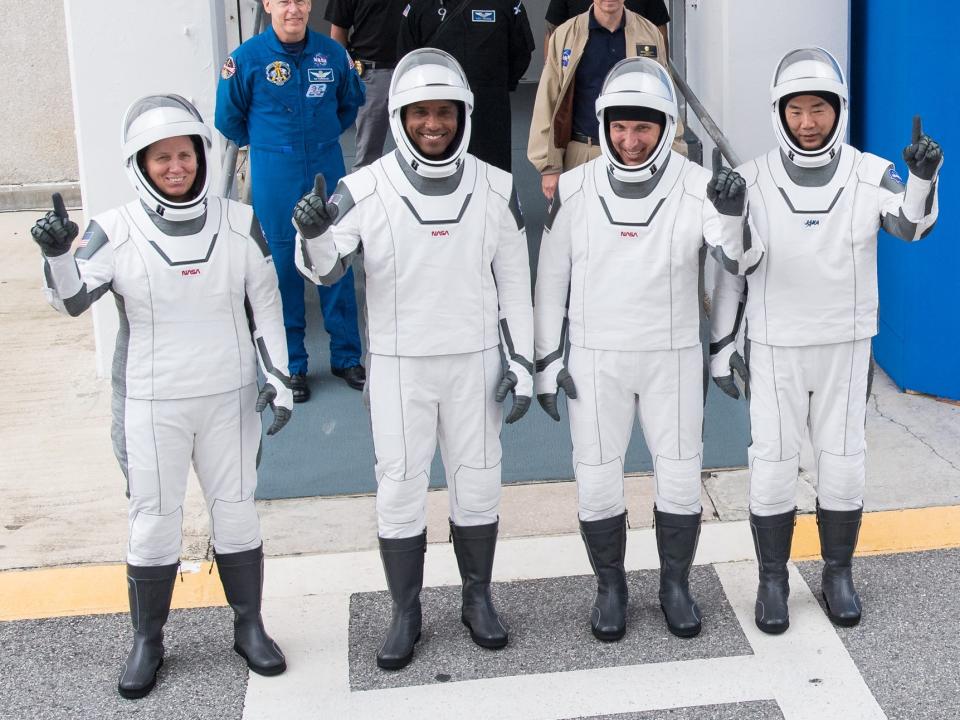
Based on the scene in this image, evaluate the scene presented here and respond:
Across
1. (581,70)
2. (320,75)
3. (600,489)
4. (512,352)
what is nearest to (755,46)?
(581,70)

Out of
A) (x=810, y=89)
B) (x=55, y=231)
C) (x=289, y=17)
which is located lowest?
(x=55, y=231)

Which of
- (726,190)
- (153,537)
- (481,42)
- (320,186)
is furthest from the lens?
(481,42)

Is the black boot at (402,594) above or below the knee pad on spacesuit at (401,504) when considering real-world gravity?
below

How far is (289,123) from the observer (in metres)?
6.09

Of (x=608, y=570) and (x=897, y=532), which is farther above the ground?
(x=608, y=570)

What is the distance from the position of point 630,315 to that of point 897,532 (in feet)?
5.44

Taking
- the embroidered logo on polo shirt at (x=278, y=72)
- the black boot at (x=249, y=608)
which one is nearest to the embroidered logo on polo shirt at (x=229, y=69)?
the embroidered logo on polo shirt at (x=278, y=72)

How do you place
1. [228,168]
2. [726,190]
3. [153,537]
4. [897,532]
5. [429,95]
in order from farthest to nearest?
[228,168] → [897,532] → [153,537] → [429,95] → [726,190]

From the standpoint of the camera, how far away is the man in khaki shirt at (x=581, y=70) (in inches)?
242

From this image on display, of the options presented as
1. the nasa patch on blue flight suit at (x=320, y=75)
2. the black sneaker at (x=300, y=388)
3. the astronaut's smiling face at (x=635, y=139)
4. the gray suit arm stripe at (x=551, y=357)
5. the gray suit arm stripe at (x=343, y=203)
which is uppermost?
the nasa patch on blue flight suit at (x=320, y=75)

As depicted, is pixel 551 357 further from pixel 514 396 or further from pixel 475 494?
pixel 475 494

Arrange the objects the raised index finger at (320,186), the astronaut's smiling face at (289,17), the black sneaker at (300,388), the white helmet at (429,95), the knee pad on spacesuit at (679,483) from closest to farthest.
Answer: the raised index finger at (320,186) < the white helmet at (429,95) < the knee pad on spacesuit at (679,483) < the astronaut's smiling face at (289,17) < the black sneaker at (300,388)

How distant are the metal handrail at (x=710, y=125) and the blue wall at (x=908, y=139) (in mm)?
767

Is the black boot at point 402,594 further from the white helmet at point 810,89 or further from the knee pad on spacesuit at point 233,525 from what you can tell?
the white helmet at point 810,89
